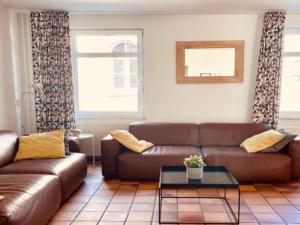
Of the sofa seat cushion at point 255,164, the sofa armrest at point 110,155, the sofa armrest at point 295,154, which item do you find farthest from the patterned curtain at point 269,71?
the sofa armrest at point 110,155

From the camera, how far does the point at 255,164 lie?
3488 millimetres

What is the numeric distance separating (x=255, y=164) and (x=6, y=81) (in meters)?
3.68

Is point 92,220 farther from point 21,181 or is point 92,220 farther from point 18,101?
point 18,101

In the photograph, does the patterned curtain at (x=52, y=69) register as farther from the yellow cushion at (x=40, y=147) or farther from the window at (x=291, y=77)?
the window at (x=291, y=77)

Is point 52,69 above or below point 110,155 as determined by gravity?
above

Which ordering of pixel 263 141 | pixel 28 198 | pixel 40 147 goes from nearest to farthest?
1. pixel 28 198
2. pixel 40 147
3. pixel 263 141

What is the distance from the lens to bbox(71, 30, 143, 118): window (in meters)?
4.52

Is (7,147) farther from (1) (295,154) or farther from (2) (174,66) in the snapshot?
(1) (295,154)

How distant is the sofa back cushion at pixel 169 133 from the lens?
410 cm

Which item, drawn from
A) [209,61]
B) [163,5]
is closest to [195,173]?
[209,61]

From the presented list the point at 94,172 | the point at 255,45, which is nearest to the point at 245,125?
the point at 255,45

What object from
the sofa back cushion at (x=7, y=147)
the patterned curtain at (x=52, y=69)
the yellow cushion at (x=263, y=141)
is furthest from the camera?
the patterned curtain at (x=52, y=69)

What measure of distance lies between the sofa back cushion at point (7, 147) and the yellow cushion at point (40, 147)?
0.06 meters

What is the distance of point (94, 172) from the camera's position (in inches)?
160
